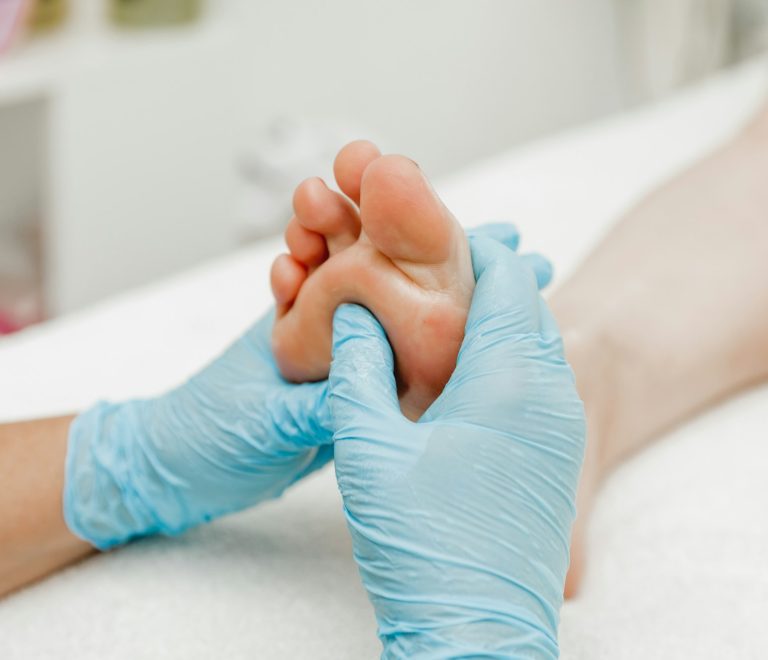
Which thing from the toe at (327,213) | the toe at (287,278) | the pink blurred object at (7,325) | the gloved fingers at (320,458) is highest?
the toe at (327,213)

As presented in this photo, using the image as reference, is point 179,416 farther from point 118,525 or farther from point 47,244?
point 47,244

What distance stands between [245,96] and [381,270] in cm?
145

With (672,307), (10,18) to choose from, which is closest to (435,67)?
(10,18)

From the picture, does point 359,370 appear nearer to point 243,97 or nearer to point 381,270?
point 381,270

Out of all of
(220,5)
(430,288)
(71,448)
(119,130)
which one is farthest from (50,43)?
(430,288)

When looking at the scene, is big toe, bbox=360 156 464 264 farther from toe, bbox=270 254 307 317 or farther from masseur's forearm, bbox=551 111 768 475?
masseur's forearm, bbox=551 111 768 475

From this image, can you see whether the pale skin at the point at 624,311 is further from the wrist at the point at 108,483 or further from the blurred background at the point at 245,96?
the blurred background at the point at 245,96

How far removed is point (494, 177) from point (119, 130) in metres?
0.66

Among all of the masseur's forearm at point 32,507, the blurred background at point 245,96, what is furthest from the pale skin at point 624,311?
the blurred background at point 245,96

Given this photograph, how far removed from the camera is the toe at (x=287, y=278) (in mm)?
664

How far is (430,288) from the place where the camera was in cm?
60

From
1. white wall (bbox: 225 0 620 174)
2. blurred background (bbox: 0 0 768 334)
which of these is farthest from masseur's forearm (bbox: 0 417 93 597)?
white wall (bbox: 225 0 620 174)

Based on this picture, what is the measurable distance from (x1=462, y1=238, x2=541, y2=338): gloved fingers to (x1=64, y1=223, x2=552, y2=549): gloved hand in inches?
3.6

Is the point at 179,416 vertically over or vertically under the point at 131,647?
over
